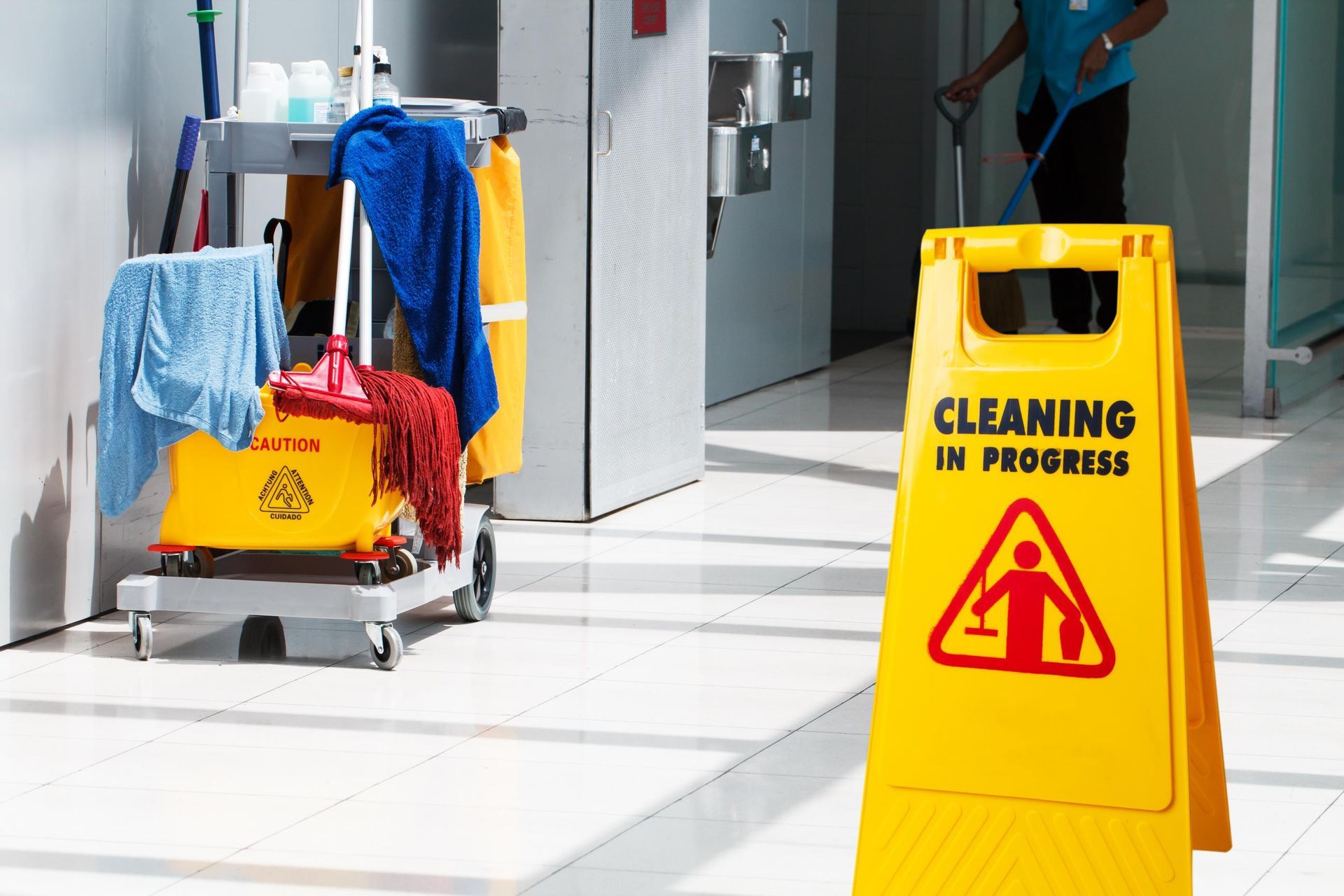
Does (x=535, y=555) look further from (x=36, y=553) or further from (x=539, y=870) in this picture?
(x=539, y=870)

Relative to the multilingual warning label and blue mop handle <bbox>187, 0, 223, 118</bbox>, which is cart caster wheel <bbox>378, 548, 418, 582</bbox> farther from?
blue mop handle <bbox>187, 0, 223, 118</bbox>

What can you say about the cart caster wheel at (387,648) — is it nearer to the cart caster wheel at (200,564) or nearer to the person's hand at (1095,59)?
the cart caster wheel at (200,564)

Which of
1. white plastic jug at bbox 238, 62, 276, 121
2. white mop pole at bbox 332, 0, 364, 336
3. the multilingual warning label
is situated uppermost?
white plastic jug at bbox 238, 62, 276, 121

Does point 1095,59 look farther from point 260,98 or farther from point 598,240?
point 260,98

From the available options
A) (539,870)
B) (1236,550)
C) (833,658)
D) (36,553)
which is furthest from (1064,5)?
(539,870)

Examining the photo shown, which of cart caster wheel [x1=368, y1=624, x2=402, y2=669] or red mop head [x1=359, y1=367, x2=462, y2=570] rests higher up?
red mop head [x1=359, y1=367, x2=462, y2=570]

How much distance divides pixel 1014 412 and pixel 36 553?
8.08 ft

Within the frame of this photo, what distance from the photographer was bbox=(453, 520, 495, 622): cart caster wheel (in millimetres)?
4230

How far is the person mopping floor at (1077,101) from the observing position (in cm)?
761

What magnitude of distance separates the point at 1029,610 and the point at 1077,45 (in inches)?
227

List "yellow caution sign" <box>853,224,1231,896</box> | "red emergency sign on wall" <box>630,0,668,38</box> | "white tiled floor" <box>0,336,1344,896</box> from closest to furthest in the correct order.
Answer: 1. "yellow caution sign" <box>853,224,1231,896</box>
2. "white tiled floor" <box>0,336,1344,896</box>
3. "red emergency sign on wall" <box>630,0,668,38</box>

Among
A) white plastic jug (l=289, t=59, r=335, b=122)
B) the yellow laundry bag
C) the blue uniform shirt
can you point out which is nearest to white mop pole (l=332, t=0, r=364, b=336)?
white plastic jug (l=289, t=59, r=335, b=122)

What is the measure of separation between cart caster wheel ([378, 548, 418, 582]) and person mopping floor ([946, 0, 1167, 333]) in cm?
405

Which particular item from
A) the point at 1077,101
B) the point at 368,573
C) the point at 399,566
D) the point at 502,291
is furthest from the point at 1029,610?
the point at 1077,101
